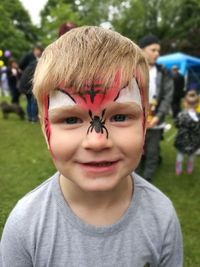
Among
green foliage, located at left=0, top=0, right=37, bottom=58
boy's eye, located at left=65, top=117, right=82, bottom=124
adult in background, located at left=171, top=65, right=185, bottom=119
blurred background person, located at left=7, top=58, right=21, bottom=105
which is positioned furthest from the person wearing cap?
green foliage, located at left=0, top=0, right=37, bottom=58

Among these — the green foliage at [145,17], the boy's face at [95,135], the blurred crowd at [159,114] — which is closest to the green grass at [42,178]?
the blurred crowd at [159,114]

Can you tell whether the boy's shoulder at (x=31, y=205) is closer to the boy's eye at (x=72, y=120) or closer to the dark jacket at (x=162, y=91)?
the boy's eye at (x=72, y=120)

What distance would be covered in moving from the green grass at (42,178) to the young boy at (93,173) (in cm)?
210

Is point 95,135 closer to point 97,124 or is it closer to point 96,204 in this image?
point 97,124

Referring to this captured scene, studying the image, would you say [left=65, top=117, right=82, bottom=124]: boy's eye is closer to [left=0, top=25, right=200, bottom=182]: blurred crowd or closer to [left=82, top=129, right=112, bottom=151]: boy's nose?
[left=82, top=129, right=112, bottom=151]: boy's nose

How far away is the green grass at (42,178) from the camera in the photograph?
3920 mm

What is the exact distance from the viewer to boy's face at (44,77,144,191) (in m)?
1.25

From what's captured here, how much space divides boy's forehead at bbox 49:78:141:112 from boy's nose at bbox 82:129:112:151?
93mm

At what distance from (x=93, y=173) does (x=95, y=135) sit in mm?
152

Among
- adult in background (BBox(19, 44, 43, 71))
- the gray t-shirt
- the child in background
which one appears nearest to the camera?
the gray t-shirt

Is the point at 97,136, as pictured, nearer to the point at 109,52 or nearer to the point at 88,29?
the point at 109,52

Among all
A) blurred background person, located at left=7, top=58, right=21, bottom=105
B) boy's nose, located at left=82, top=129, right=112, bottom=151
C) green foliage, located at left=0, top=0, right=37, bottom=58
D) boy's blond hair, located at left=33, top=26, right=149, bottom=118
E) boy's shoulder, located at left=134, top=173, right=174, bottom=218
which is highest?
green foliage, located at left=0, top=0, right=37, bottom=58

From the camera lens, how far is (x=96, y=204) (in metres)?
1.50

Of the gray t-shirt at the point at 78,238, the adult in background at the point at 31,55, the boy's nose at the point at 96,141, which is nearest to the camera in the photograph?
the boy's nose at the point at 96,141
